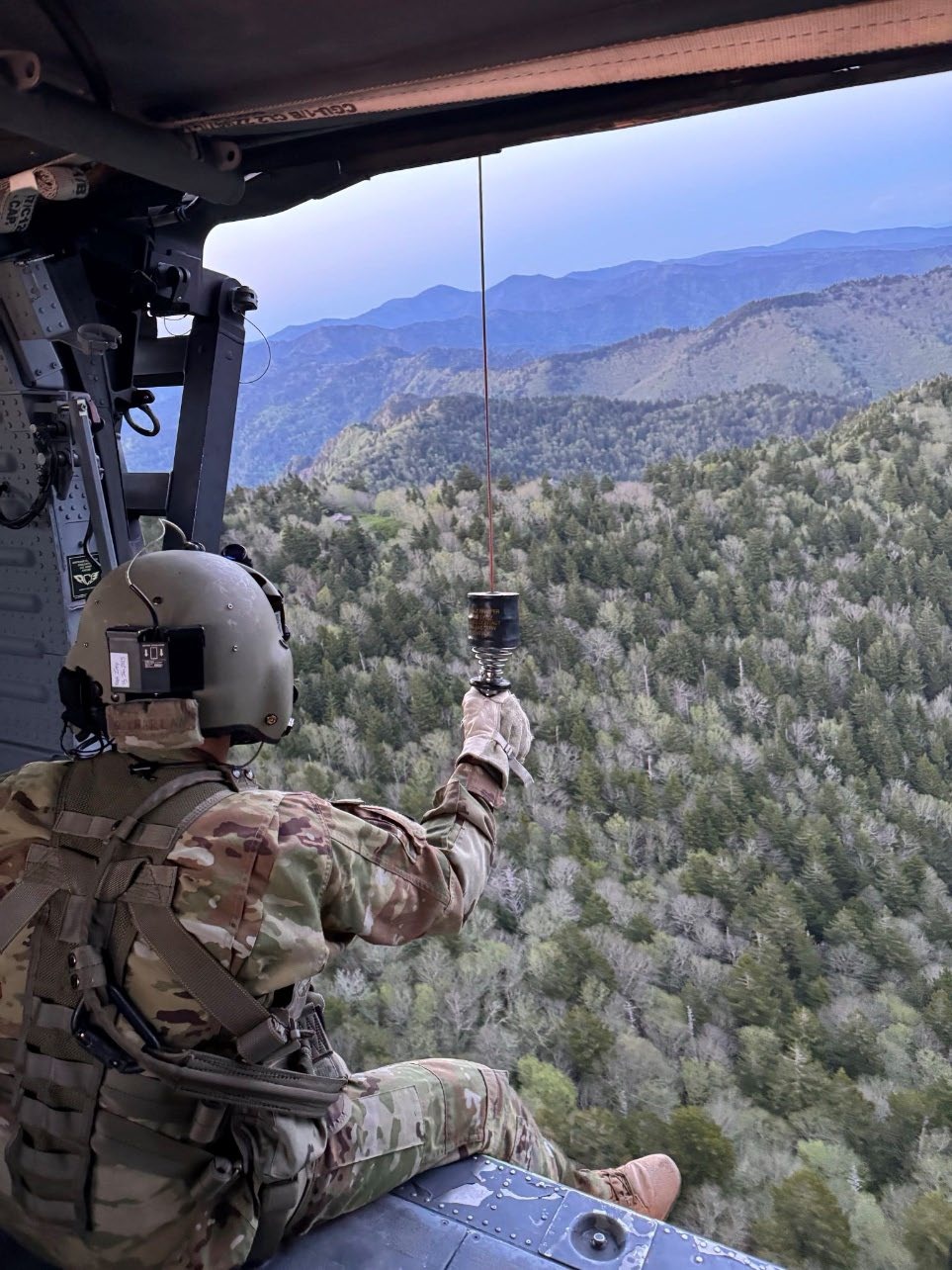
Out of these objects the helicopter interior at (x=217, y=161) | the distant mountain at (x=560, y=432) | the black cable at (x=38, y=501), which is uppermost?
the distant mountain at (x=560, y=432)

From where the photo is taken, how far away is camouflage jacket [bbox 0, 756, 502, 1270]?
119cm

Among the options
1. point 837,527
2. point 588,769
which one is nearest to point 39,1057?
point 588,769

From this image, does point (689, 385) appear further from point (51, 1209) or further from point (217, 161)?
point (51, 1209)

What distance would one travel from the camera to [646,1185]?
2.06 m

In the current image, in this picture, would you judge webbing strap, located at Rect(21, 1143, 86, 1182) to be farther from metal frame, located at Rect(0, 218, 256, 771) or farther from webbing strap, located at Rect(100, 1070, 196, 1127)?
metal frame, located at Rect(0, 218, 256, 771)

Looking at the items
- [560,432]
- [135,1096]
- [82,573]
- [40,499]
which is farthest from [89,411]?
[560,432]

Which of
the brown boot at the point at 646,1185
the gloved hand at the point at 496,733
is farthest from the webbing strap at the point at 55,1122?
the brown boot at the point at 646,1185

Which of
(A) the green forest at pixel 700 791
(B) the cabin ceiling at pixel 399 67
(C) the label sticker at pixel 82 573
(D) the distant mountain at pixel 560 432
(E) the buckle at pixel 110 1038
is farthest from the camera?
(D) the distant mountain at pixel 560 432

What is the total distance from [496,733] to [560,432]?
814 cm

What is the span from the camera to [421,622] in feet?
24.5

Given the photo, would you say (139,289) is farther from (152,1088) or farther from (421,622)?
(421,622)

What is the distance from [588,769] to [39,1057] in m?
6.12

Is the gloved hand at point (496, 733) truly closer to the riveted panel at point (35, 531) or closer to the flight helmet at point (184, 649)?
the flight helmet at point (184, 649)

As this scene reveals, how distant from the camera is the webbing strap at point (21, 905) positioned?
1.23m
